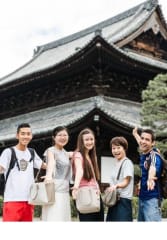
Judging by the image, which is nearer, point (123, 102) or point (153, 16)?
point (123, 102)

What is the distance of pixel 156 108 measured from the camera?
1694 cm

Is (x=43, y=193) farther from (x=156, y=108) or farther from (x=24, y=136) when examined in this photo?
(x=156, y=108)

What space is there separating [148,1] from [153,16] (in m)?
1.80

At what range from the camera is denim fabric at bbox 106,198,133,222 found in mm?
5602

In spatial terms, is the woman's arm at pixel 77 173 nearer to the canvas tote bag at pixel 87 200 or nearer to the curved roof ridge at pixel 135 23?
the canvas tote bag at pixel 87 200

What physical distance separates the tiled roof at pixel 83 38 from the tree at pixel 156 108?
6.51 metres

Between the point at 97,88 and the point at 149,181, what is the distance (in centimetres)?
1571

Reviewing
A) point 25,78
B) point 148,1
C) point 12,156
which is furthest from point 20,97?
point 12,156

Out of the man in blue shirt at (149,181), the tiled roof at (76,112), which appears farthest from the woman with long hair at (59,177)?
the tiled roof at (76,112)

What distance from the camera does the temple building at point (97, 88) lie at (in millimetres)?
18781

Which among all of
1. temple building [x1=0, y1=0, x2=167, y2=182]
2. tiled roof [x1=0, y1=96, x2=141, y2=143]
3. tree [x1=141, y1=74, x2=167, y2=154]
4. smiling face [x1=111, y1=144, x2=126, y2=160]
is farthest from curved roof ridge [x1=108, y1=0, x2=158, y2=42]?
smiling face [x1=111, y1=144, x2=126, y2=160]

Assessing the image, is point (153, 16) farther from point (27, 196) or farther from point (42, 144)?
point (27, 196)

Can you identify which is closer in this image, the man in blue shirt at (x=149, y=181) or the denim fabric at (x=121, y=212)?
the man in blue shirt at (x=149, y=181)

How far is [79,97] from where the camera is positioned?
21672 millimetres
